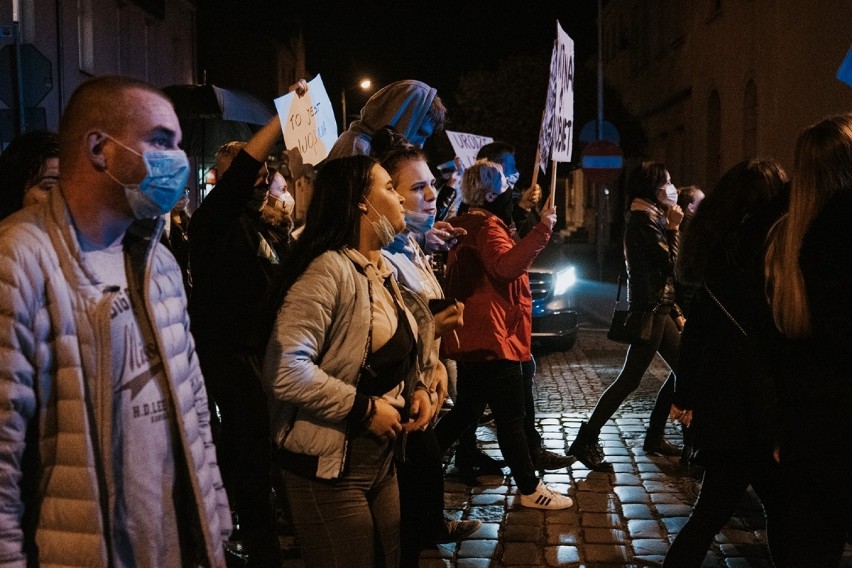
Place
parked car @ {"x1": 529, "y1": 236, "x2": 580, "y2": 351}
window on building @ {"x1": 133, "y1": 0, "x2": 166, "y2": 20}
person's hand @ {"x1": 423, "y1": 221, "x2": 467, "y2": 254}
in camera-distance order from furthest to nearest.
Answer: window on building @ {"x1": 133, "y1": 0, "x2": 166, "y2": 20} → parked car @ {"x1": 529, "y1": 236, "x2": 580, "y2": 351} → person's hand @ {"x1": 423, "y1": 221, "x2": 467, "y2": 254}

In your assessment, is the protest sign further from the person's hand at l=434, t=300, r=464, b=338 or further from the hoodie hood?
the person's hand at l=434, t=300, r=464, b=338

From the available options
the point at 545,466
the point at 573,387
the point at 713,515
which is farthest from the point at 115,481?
the point at 573,387

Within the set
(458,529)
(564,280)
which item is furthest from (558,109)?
(564,280)

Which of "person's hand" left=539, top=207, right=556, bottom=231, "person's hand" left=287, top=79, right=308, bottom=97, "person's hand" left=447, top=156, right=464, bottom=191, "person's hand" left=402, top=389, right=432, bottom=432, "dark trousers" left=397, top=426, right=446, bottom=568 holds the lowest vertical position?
"dark trousers" left=397, top=426, right=446, bottom=568

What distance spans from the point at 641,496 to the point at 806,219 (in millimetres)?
3107

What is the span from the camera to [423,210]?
4297mm

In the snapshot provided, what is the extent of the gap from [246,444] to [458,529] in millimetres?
1364

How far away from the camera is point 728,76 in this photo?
20.7 meters

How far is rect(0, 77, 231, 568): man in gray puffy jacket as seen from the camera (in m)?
2.04

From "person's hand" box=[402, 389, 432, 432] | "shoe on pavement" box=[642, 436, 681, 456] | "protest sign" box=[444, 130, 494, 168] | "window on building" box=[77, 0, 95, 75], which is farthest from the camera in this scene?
"window on building" box=[77, 0, 95, 75]

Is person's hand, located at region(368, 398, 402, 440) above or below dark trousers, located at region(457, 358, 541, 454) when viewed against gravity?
above

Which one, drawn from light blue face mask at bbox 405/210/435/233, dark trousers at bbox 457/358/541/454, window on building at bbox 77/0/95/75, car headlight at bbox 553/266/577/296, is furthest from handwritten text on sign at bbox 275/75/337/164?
window on building at bbox 77/0/95/75

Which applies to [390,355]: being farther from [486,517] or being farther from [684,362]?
[486,517]

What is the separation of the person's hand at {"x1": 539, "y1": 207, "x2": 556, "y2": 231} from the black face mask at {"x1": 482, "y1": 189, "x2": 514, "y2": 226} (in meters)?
0.43
